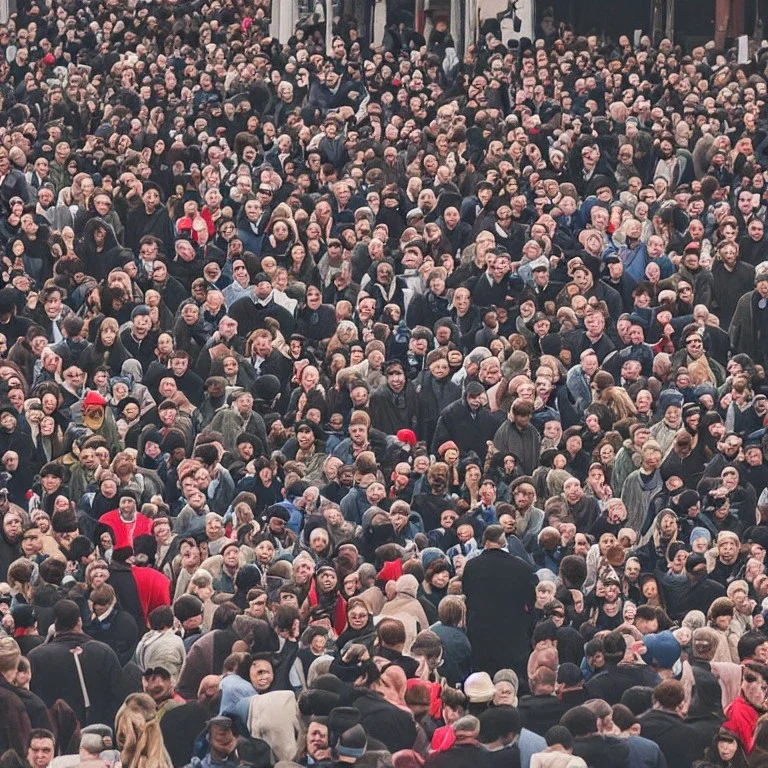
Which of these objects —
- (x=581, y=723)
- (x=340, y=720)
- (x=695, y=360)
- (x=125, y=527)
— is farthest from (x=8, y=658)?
(x=695, y=360)

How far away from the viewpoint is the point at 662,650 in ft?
47.3

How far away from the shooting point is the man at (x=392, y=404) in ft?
64.3

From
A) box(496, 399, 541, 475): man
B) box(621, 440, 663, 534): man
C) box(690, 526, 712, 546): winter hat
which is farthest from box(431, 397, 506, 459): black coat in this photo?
box(690, 526, 712, 546): winter hat

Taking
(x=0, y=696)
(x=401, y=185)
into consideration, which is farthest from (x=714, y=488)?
(x=401, y=185)

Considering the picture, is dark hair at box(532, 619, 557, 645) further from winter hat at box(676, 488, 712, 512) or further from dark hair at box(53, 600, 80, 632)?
winter hat at box(676, 488, 712, 512)

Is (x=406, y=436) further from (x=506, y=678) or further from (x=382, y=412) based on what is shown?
(x=506, y=678)

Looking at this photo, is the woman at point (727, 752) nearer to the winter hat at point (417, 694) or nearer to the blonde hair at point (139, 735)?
the winter hat at point (417, 694)

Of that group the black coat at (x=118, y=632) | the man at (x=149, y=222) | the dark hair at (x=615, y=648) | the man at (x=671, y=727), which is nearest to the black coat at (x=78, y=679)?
the black coat at (x=118, y=632)

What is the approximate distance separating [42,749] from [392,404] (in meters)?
7.76

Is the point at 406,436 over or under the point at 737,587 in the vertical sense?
over

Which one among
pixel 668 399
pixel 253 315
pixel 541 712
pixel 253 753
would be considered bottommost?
pixel 541 712

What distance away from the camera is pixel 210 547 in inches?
646

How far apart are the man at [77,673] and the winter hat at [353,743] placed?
74.5 inches

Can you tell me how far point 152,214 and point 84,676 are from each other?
34.4 ft
